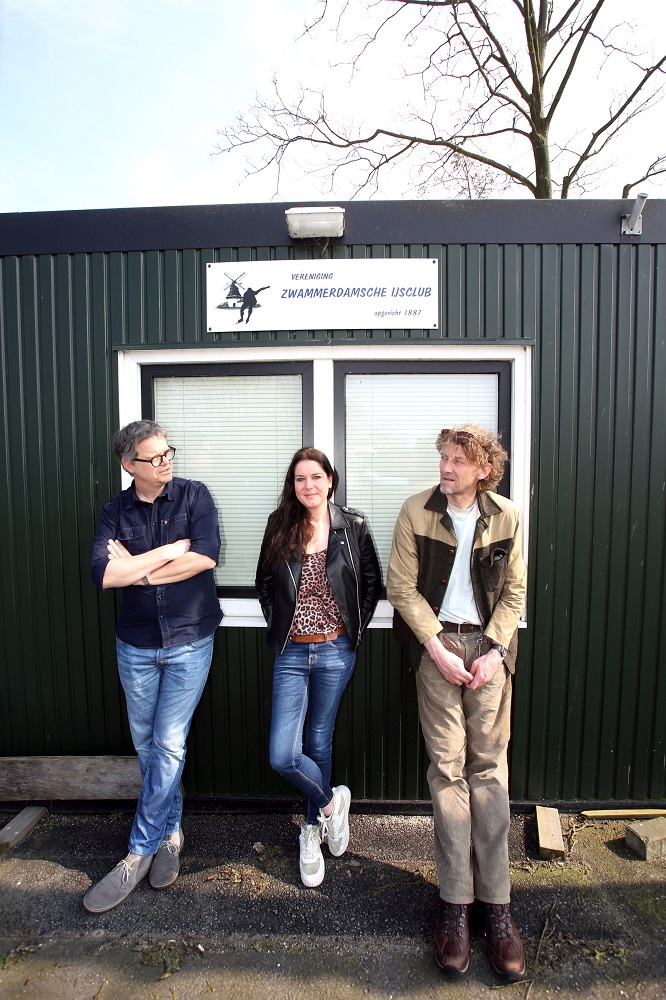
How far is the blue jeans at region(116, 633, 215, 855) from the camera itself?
251 centimetres

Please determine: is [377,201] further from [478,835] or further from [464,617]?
[478,835]

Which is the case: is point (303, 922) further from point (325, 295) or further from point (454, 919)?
point (325, 295)

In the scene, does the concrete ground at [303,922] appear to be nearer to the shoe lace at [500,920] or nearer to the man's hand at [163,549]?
the shoe lace at [500,920]

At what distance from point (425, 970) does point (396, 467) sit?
228 cm

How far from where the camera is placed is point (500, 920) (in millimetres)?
2170

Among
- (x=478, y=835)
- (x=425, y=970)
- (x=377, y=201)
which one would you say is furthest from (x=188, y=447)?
(x=425, y=970)

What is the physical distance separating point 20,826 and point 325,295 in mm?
3350

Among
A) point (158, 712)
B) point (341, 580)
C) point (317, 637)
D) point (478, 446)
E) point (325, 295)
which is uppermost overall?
point (325, 295)

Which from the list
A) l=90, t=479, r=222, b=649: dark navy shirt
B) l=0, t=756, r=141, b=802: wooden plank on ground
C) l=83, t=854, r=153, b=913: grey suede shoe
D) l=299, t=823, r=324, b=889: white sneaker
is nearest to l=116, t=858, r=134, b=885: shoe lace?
l=83, t=854, r=153, b=913: grey suede shoe

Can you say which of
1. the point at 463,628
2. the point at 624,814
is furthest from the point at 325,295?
the point at 624,814

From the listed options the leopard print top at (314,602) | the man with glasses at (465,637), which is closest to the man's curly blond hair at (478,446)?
the man with glasses at (465,637)

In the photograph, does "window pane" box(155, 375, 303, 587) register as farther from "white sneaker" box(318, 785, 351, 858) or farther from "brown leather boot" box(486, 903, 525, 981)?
"brown leather boot" box(486, 903, 525, 981)

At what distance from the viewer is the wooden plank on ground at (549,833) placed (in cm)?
270

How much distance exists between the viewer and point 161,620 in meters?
2.48
